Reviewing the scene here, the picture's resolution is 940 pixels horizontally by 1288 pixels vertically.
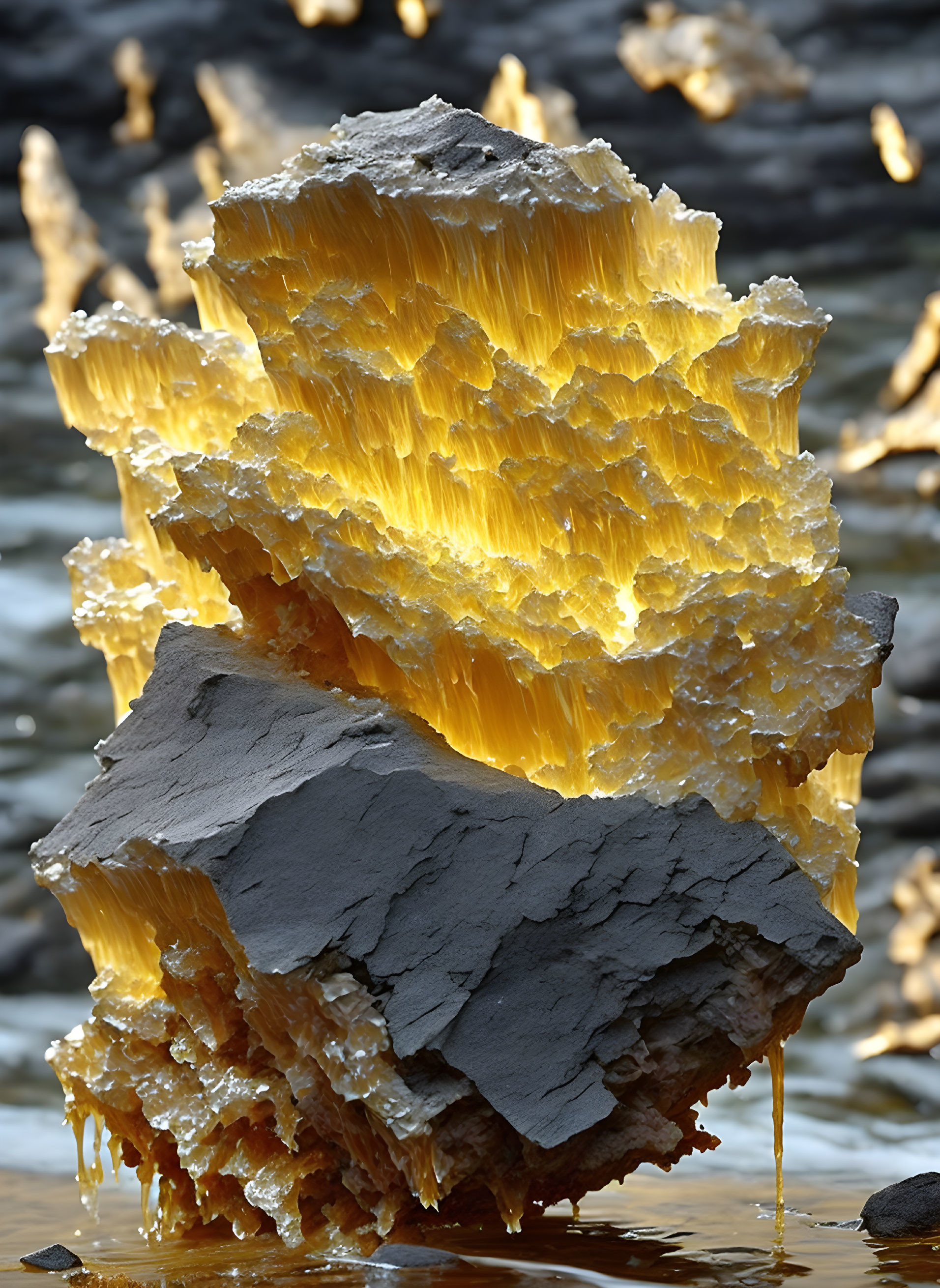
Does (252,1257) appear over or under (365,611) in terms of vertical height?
under

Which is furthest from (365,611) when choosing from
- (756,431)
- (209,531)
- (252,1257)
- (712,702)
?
(252,1257)

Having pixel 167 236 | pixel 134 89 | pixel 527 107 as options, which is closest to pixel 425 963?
pixel 527 107

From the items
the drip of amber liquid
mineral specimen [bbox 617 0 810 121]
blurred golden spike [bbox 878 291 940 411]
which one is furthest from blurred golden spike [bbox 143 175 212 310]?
the drip of amber liquid

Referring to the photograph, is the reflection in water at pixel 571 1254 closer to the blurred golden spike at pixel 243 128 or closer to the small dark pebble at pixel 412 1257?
the small dark pebble at pixel 412 1257

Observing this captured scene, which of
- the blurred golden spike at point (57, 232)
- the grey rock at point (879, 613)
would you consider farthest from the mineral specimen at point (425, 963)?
the blurred golden spike at point (57, 232)

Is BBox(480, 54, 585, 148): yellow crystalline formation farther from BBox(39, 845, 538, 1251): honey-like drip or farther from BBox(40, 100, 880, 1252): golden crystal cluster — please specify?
BBox(39, 845, 538, 1251): honey-like drip

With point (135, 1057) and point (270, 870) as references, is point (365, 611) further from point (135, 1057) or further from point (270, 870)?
point (135, 1057)
